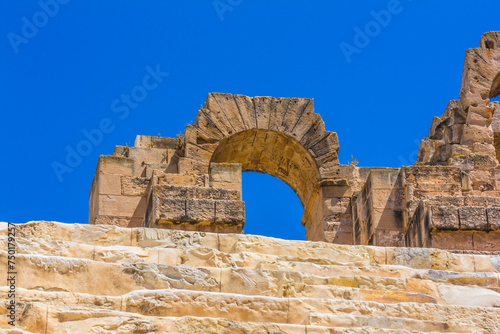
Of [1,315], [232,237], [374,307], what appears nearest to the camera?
[1,315]

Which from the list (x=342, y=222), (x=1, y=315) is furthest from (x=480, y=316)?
(x=342, y=222)

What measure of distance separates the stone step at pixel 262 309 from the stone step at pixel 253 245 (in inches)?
51.2

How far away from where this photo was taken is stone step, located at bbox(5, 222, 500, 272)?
9055 millimetres

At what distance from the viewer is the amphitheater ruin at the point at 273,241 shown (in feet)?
24.6

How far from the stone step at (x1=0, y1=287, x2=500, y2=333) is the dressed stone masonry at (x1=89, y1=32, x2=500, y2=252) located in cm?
457

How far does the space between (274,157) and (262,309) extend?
8.44 meters

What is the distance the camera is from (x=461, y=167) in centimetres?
1454

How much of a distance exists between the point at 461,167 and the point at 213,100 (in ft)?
13.3

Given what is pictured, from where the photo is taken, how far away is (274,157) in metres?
16.0

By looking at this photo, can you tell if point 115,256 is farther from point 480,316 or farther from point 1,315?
Result: point 480,316

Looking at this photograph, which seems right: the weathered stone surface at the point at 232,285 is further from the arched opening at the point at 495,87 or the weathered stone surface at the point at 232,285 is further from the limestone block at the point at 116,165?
the arched opening at the point at 495,87

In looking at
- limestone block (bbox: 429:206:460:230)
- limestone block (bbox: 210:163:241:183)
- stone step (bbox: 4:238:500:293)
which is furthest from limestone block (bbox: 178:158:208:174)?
stone step (bbox: 4:238:500:293)

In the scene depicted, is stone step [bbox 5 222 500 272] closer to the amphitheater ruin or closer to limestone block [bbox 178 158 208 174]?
the amphitheater ruin

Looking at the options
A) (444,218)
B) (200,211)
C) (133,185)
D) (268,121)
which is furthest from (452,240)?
(133,185)
